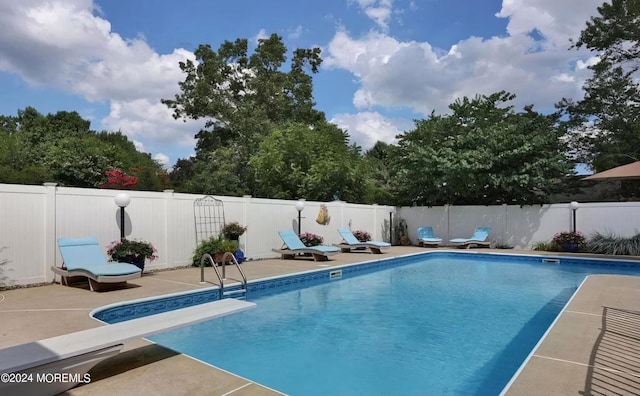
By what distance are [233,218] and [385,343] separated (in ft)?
24.9

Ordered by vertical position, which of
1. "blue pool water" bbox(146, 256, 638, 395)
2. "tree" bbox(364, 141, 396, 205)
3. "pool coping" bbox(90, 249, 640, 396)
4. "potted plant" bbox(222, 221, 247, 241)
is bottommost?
"blue pool water" bbox(146, 256, 638, 395)

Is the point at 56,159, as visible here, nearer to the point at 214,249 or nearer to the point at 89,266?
the point at 214,249

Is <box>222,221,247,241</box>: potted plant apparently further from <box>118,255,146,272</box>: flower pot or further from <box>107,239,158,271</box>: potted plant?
<box>118,255,146,272</box>: flower pot

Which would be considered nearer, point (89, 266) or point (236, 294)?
point (89, 266)

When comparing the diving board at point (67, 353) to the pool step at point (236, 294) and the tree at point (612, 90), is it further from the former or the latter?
the tree at point (612, 90)

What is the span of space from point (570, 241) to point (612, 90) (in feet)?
32.7

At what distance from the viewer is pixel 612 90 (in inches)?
794

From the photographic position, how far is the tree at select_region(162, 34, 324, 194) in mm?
23688

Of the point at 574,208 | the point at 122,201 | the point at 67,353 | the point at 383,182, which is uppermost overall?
the point at 383,182

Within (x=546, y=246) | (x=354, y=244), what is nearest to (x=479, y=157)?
(x=546, y=246)

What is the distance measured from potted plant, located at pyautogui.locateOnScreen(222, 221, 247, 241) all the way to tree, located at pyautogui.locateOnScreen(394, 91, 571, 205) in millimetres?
9497

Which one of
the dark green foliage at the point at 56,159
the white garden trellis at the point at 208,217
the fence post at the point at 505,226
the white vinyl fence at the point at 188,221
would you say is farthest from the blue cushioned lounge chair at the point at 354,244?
the dark green foliage at the point at 56,159

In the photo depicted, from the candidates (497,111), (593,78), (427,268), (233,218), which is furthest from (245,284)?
(593,78)

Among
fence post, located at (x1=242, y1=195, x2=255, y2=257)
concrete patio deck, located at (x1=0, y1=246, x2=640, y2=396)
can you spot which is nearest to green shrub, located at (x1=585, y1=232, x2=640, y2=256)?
concrete patio deck, located at (x1=0, y1=246, x2=640, y2=396)
